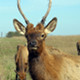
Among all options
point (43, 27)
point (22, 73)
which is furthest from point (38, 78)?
point (22, 73)

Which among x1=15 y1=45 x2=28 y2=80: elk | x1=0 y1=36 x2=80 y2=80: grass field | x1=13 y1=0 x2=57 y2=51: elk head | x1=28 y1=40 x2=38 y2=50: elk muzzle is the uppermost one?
x1=13 y1=0 x2=57 y2=51: elk head

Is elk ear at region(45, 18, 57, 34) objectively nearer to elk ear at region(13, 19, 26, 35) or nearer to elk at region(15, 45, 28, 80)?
elk ear at region(13, 19, 26, 35)

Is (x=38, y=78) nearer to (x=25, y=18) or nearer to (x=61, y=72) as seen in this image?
(x=61, y=72)

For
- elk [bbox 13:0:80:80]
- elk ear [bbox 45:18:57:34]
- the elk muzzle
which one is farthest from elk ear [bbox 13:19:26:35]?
the elk muzzle

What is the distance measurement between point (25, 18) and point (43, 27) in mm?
853

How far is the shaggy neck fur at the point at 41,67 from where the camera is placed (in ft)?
27.6

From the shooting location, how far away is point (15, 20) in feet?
30.6

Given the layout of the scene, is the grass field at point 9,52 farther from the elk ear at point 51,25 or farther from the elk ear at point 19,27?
the elk ear at point 51,25

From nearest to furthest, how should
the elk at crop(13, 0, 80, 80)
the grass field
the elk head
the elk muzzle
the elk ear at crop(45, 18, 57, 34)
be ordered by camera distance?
the elk muzzle → the elk head → the elk at crop(13, 0, 80, 80) → the elk ear at crop(45, 18, 57, 34) → the grass field

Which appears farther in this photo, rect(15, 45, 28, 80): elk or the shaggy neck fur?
rect(15, 45, 28, 80): elk

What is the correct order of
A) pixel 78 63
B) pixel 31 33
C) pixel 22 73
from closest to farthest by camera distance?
pixel 31 33 < pixel 78 63 < pixel 22 73

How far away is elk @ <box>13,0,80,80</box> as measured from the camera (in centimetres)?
830

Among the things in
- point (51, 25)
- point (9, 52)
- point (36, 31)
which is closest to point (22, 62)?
point (51, 25)

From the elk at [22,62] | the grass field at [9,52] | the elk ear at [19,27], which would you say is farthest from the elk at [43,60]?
the grass field at [9,52]
